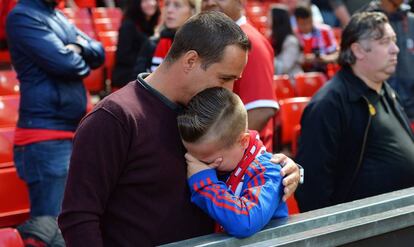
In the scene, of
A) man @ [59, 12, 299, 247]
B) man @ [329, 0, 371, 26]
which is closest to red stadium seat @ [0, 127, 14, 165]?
man @ [59, 12, 299, 247]

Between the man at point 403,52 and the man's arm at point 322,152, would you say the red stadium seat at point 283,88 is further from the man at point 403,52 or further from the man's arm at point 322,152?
the man's arm at point 322,152

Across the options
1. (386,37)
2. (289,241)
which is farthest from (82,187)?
(386,37)

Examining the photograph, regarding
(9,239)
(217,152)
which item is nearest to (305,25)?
(9,239)

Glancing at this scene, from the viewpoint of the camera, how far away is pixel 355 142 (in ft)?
10.3

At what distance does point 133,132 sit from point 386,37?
184 cm

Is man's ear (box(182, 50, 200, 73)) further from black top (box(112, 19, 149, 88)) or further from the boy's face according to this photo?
black top (box(112, 19, 149, 88))

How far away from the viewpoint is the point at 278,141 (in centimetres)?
578

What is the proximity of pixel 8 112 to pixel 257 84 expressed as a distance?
83.6 inches

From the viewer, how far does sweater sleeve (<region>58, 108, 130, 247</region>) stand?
180cm

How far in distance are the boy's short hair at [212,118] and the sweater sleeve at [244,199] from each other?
0.34 feet

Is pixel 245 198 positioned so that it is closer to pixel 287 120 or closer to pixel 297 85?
pixel 287 120

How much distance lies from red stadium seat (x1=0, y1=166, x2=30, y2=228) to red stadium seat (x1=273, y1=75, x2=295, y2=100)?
11.2 feet

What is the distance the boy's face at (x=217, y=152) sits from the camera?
1.93 m

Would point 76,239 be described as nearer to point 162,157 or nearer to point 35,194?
point 162,157
